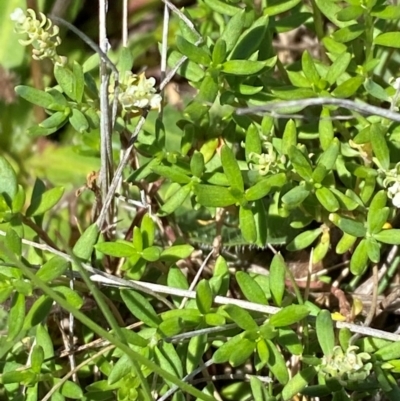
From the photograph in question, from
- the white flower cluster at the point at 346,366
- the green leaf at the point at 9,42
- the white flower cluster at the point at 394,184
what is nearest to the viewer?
the white flower cluster at the point at 346,366

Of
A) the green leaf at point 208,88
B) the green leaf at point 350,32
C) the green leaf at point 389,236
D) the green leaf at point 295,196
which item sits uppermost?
the green leaf at point 350,32

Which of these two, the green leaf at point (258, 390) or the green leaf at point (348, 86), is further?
the green leaf at point (348, 86)

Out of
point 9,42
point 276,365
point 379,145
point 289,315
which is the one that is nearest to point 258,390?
point 276,365

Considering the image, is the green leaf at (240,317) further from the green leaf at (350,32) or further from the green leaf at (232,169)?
the green leaf at (350,32)

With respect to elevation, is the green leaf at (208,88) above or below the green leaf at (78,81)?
below

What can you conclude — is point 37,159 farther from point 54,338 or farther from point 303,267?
point 303,267

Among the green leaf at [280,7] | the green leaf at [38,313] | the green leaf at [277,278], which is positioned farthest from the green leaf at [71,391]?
the green leaf at [280,7]

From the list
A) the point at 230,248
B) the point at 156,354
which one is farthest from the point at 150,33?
the point at 156,354
